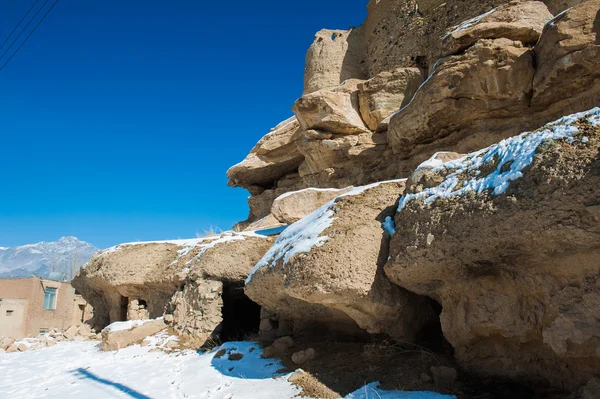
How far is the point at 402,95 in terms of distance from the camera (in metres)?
12.0

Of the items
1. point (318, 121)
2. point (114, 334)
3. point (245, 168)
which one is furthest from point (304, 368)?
point (245, 168)

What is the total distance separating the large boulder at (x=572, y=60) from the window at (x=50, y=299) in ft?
88.8

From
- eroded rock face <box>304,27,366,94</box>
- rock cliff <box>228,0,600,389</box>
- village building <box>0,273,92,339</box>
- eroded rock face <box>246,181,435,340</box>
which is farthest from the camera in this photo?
village building <box>0,273,92,339</box>

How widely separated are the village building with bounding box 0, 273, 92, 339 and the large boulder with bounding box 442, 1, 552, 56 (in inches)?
830

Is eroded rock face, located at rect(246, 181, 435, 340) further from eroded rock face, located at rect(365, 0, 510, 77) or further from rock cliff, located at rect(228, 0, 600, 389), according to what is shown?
eroded rock face, located at rect(365, 0, 510, 77)

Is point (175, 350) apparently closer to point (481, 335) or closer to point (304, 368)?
point (304, 368)

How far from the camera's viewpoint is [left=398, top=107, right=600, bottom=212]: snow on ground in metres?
3.59

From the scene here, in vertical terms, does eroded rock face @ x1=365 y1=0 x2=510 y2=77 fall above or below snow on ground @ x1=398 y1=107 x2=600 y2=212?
above

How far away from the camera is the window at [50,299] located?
82.6ft

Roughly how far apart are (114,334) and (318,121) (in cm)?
759

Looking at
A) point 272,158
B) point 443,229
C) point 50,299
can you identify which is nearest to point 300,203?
point 272,158

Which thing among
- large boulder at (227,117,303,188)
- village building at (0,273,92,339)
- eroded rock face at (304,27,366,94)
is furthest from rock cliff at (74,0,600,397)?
village building at (0,273,92,339)

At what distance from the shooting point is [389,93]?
12.1 m

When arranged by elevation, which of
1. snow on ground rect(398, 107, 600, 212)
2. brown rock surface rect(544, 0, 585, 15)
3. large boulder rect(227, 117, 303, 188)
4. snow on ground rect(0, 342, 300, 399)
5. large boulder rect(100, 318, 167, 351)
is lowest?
snow on ground rect(0, 342, 300, 399)
